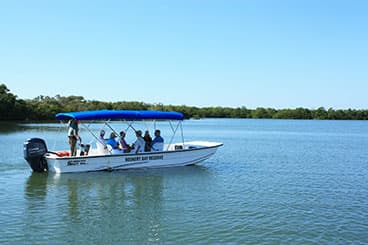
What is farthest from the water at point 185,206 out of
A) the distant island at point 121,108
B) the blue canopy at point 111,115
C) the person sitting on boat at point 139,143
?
the distant island at point 121,108

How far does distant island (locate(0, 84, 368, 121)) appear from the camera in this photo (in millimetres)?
84375

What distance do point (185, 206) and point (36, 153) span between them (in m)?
7.74

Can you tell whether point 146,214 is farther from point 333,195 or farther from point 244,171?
point 244,171

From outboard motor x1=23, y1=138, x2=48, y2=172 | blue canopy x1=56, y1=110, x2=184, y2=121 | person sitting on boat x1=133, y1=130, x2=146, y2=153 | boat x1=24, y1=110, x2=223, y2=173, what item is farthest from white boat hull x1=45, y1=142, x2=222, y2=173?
blue canopy x1=56, y1=110, x2=184, y2=121

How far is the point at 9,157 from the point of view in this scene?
2322 cm

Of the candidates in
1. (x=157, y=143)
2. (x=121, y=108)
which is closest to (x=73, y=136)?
(x=157, y=143)

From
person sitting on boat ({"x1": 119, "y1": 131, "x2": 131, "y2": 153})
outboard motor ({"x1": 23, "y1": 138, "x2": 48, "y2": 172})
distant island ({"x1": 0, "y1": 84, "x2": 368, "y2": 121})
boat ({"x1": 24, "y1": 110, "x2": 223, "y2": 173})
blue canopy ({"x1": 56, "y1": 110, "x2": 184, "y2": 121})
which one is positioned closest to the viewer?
outboard motor ({"x1": 23, "y1": 138, "x2": 48, "y2": 172})

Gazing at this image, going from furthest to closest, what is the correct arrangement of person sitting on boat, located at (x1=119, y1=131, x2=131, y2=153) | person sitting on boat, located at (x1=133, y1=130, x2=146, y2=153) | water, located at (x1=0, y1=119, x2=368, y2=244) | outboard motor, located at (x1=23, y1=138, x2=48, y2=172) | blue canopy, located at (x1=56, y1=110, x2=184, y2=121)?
person sitting on boat, located at (x1=133, y1=130, x2=146, y2=153) → person sitting on boat, located at (x1=119, y1=131, x2=131, y2=153) → blue canopy, located at (x1=56, y1=110, x2=184, y2=121) → outboard motor, located at (x1=23, y1=138, x2=48, y2=172) → water, located at (x1=0, y1=119, x2=368, y2=244)

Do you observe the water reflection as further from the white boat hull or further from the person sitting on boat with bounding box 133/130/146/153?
the person sitting on boat with bounding box 133/130/146/153

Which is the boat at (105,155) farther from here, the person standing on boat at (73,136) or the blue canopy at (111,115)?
the person standing on boat at (73,136)

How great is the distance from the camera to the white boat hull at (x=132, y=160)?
696 inches

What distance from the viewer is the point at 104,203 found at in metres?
12.9

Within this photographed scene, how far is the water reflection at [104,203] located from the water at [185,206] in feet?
0.08

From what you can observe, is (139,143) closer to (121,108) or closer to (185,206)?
(185,206)
